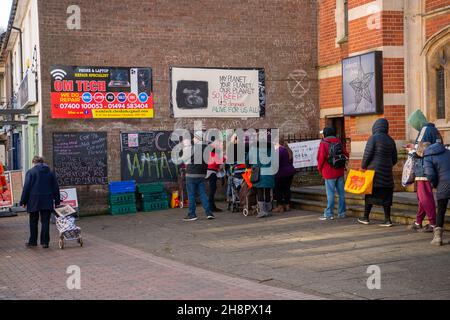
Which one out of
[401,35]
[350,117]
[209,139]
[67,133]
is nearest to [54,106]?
[67,133]

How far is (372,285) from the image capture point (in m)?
7.81

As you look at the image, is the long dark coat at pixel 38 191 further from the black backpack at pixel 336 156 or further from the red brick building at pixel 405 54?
the red brick building at pixel 405 54

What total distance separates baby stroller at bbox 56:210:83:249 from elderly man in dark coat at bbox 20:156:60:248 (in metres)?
0.35

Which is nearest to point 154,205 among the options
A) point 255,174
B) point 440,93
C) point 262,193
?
point 262,193

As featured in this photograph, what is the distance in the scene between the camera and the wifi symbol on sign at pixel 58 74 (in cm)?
1692

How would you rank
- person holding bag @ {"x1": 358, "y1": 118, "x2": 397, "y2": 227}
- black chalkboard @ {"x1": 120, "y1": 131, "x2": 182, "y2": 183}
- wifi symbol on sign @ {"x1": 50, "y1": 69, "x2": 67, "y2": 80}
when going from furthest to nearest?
black chalkboard @ {"x1": 120, "y1": 131, "x2": 182, "y2": 183} → wifi symbol on sign @ {"x1": 50, "y1": 69, "x2": 67, "y2": 80} → person holding bag @ {"x1": 358, "y1": 118, "x2": 397, "y2": 227}

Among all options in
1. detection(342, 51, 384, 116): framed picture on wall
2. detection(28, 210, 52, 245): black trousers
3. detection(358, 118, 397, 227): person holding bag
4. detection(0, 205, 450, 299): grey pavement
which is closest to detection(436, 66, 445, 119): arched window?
detection(342, 51, 384, 116): framed picture on wall

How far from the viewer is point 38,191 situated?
12289 mm

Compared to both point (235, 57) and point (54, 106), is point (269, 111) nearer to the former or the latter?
point (235, 57)

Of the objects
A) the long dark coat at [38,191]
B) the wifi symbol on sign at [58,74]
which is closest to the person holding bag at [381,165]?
the long dark coat at [38,191]

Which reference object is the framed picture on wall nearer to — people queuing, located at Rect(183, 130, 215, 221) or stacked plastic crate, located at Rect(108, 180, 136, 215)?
people queuing, located at Rect(183, 130, 215, 221)

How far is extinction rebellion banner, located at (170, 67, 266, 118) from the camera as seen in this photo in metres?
18.2

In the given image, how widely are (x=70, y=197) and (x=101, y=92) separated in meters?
2.89

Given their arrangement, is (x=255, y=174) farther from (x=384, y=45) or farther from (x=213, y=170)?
(x=384, y=45)
